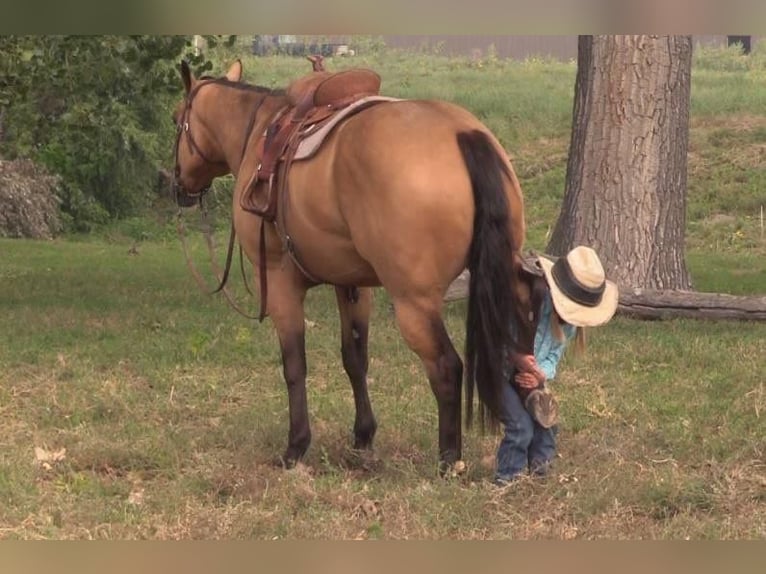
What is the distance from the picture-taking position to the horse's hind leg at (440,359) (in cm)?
529

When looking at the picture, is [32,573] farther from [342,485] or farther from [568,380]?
[568,380]

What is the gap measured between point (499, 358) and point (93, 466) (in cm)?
218

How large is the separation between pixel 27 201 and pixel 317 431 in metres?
11.8

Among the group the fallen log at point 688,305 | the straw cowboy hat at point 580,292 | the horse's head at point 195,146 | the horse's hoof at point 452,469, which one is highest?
the horse's head at point 195,146

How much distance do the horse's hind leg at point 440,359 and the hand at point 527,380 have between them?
272mm

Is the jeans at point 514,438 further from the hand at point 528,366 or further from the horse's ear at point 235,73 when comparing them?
the horse's ear at point 235,73

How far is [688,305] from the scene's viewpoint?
937cm

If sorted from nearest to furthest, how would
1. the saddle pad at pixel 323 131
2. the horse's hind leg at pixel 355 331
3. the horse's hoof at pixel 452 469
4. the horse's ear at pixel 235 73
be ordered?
the horse's hoof at pixel 452 469, the saddle pad at pixel 323 131, the horse's hind leg at pixel 355 331, the horse's ear at pixel 235 73

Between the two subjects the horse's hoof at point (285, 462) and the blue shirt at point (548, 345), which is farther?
the horse's hoof at point (285, 462)

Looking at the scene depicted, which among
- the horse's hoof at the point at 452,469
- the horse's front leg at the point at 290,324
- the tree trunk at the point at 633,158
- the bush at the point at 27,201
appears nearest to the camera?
the horse's hoof at the point at 452,469

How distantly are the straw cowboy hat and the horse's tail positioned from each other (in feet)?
0.65

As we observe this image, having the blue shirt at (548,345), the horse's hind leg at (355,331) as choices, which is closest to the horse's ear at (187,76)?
the horse's hind leg at (355,331)

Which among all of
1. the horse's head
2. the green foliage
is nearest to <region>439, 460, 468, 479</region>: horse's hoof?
the horse's head

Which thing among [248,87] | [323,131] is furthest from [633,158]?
[323,131]
